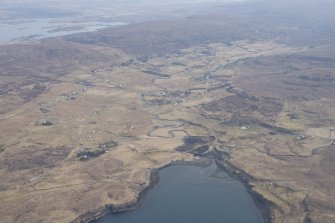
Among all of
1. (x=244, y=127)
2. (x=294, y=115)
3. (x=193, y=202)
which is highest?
(x=294, y=115)

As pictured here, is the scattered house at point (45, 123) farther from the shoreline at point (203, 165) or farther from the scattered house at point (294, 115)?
the scattered house at point (294, 115)

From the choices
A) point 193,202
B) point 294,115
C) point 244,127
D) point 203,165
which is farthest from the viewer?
point 294,115

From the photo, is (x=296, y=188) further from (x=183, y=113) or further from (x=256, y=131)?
(x=183, y=113)

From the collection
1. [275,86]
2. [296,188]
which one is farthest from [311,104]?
[296,188]

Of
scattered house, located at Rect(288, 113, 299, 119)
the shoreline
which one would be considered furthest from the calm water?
scattered house, located at Rect(288, 113, 299, 119)

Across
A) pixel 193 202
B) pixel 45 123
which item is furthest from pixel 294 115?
pixel 45 123

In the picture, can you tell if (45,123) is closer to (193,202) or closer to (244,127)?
(244,127)
